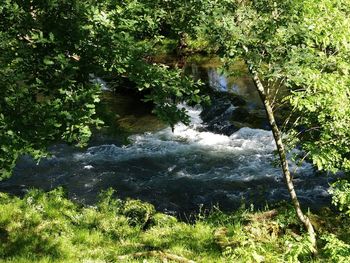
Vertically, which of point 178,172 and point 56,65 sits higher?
point 56,65

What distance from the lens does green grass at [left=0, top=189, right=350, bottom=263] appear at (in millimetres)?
8398

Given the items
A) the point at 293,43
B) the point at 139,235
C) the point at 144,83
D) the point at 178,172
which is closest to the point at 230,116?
the point at 178,172

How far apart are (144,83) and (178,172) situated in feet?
40.7

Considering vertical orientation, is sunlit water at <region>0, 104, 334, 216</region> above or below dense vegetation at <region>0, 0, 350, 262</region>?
below

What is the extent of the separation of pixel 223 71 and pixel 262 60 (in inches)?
31.2

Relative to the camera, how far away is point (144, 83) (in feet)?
21.8

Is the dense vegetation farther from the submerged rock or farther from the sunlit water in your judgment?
the submerged rock

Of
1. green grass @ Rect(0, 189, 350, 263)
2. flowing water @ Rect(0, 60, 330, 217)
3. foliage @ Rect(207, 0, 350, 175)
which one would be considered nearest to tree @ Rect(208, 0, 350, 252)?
foliage @ Rect(207, 0, 350, 175)

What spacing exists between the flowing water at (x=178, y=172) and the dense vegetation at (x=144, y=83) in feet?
16.0

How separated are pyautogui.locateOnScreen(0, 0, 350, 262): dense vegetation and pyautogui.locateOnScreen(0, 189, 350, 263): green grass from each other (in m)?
0.04

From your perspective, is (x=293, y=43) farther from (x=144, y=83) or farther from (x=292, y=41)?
(x=144, y=83)

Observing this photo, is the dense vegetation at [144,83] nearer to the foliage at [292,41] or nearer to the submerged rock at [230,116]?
the foliage at [292,41]

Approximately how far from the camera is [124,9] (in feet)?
21.7

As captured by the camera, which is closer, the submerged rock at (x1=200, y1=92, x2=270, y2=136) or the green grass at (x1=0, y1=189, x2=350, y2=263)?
the green grass at (x1=0, y1=189, x2=350, y2=263)
